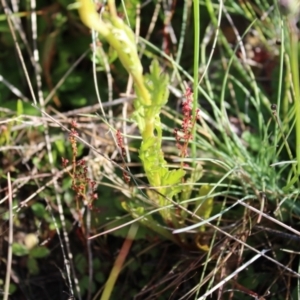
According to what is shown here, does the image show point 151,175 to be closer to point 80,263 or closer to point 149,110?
point 149,110

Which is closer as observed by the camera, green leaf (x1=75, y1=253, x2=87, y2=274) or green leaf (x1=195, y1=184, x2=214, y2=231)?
green leaf (x1=195, y1=184, x2=214, y2=231)

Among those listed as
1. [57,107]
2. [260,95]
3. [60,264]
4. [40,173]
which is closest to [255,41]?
[260,95]

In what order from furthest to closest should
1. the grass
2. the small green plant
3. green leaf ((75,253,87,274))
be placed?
green leaf ((75,253,87,274)) → the grass → the small green plant

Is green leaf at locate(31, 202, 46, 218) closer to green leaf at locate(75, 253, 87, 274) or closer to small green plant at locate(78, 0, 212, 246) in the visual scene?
green leaf at locate(75, 253, 87, 274)

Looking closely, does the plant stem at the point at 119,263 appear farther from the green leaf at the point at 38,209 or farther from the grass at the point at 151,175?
the green leaf at the point at 38,209

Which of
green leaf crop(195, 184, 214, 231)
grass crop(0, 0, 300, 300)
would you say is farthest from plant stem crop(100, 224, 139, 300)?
green leaf crop(195, 184, 214, 231)

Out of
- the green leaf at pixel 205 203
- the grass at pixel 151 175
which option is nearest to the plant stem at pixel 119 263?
the grass at pixel 151 175

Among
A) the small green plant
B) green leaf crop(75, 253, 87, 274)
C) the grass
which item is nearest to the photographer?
the small green plant
